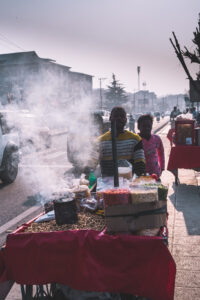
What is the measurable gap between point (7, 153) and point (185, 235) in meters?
5.96

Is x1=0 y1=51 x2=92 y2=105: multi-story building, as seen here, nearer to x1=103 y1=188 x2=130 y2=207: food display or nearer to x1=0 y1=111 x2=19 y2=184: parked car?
x1=0 y1=111 x2=19 y2=184: parked car

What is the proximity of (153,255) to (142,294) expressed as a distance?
0.99ft

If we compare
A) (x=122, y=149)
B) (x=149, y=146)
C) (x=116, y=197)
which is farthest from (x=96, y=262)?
(x=149, y=146)

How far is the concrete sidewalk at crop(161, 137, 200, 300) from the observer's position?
3.52 meters

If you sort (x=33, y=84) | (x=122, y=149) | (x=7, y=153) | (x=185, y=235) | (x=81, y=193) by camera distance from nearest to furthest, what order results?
(x=81, y=193) → (x=122, y=149) → (x=185, y=235) → (x=7, y=153) → (x=33, y=84)

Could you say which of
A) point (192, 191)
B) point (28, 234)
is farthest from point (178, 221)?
point (28, 234)

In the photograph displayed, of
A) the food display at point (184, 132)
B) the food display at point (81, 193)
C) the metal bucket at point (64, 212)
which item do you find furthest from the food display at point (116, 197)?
the food display at point (184, 132)

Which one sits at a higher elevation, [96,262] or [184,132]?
[184,132]

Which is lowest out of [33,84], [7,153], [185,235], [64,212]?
[185,235]

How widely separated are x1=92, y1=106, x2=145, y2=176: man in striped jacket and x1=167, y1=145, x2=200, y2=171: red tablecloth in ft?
14.8

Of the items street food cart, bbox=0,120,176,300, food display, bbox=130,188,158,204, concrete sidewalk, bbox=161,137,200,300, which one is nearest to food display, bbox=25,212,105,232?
street food cart, bbox=0,120,176,300

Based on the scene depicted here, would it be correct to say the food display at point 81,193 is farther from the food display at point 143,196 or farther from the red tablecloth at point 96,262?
the food display at point 143,196

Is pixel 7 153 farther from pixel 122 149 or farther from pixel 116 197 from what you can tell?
pixel 116 197

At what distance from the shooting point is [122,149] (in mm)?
3668
